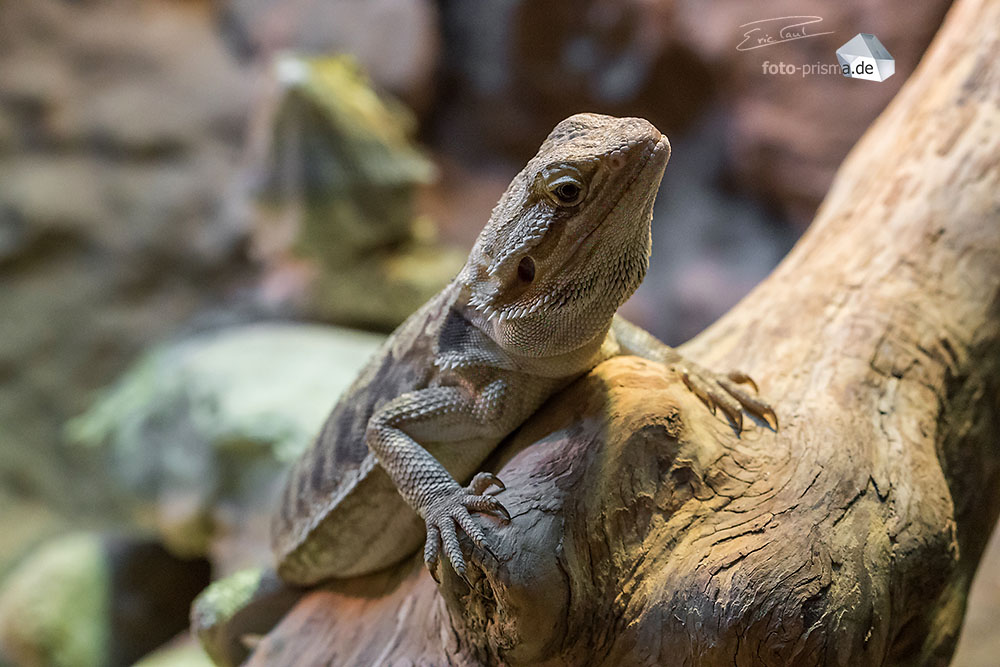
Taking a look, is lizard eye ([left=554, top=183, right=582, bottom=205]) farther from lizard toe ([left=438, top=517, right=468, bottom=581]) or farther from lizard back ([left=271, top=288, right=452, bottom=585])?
lizard toe ([left=438, top=517, right=468, bottom=581])

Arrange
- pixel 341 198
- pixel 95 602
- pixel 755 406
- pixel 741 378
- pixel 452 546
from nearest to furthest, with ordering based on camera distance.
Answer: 1. pixel 452 546
2. pixel 755 406
3. pixel 741 378
4. pixel 95 602
5. pixel 341 198

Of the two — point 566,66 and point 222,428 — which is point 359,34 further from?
point 222,428

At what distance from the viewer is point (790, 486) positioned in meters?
2.05

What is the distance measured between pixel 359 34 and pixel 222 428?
4403 millimetres

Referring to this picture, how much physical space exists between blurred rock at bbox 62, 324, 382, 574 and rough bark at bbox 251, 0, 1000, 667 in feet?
6.86

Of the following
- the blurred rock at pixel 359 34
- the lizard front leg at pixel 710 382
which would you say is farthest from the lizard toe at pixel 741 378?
the blurred rock at pixel 359 34

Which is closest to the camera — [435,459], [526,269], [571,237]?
[571,237]

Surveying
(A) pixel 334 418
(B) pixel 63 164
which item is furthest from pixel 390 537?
(B) pixel 63 164

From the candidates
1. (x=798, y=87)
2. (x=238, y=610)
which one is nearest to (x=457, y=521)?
(x=238, y=610)

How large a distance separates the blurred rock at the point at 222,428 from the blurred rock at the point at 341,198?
451 millimetres

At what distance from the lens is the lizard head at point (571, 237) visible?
74.7 inches

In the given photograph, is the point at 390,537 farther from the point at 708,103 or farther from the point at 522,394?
the point at 708,103

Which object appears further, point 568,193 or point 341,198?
point 341,198

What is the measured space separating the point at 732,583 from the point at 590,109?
4879 millimetres
